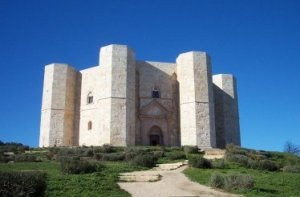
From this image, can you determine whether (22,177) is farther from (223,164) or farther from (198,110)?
(198,110)

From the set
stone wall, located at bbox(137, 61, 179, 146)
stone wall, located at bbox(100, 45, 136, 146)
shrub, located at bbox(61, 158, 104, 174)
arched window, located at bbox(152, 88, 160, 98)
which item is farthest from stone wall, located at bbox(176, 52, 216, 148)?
shrub, located at bbox(61, 158, 104, 174)

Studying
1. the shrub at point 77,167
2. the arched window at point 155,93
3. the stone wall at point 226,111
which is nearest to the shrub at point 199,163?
the shrub at point 77,167

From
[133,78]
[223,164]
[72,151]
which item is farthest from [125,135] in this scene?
[223,164]

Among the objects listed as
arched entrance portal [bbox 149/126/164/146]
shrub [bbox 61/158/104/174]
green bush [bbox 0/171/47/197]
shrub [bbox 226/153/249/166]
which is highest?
arched entrance portal [bbox 149/126/164/146]

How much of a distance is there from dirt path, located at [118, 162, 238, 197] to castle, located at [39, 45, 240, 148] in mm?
13994

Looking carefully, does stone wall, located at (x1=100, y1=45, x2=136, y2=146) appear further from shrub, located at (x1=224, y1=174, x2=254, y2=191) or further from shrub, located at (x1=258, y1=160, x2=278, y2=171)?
shrub, located at (x1=224, y1=174, x2=254, y2=191)

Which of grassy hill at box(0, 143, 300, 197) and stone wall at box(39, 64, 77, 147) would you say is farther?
stone wall at box(39, 64, 77, 147)

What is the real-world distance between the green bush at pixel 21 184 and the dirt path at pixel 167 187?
2.57 m

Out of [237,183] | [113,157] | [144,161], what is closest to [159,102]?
[113,157]

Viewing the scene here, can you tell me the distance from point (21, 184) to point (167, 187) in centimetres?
452

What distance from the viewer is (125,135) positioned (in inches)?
1080

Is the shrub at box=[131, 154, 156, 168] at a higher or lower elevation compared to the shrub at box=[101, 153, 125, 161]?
lower

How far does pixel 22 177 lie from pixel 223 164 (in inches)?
406

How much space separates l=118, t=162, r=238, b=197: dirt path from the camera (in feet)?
35.9
